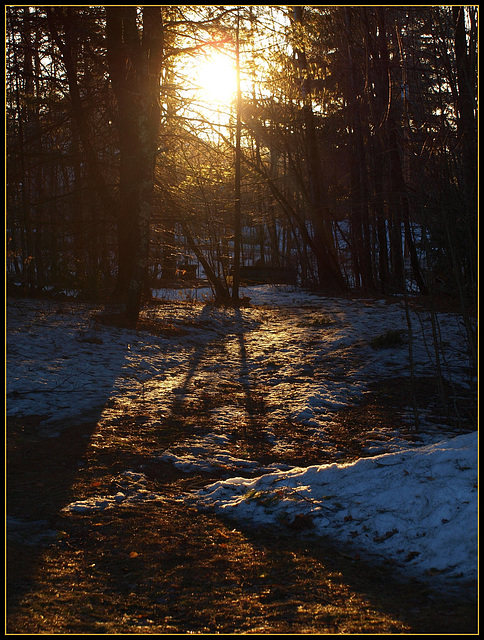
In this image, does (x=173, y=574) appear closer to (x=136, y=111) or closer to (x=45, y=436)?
(x=45, y=436)

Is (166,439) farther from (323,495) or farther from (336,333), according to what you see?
(336,333)

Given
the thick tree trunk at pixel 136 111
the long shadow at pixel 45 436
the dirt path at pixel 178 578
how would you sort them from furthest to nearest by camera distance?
the thick tree trunk at pixel 136 111, the long shadow at pixel 45 436, the dirt path at pixel 178 578

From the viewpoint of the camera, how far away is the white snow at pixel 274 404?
3391 millimetres

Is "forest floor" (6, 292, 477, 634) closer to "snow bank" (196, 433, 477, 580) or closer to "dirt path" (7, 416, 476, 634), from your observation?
"dirt path" (7, 416, 476, 634)

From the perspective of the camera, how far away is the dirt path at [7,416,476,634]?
246 cm

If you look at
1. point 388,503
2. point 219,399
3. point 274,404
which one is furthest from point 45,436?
point 388,503

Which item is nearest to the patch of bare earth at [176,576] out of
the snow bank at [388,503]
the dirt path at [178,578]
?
the dirt path at [178,578]

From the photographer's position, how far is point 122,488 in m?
4.18

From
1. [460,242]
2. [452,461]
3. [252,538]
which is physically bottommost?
[252,538]

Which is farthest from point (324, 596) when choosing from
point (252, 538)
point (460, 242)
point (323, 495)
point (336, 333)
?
point (336, 333)

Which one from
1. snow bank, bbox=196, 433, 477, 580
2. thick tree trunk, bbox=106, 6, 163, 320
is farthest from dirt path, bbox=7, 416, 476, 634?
thick tree trunk, bbox=106, 6, 163, 320

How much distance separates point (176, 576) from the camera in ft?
9.75

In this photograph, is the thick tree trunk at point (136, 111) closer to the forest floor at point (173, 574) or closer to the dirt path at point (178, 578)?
the forest floor at point (173, 574)

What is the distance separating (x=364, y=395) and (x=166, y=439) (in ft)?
10.0
